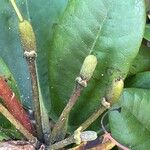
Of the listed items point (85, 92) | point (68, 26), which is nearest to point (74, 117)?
point (85, 92)

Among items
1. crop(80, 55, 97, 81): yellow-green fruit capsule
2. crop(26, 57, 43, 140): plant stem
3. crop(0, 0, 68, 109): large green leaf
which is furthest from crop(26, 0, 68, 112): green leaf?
crop(80, 55, 97, 81): yellow-green fruit capsule

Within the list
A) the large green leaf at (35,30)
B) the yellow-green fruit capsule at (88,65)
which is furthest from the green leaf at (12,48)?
the yellow-green fruit capsule at (88,65)

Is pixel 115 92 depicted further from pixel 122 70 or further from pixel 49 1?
pixel 49 1

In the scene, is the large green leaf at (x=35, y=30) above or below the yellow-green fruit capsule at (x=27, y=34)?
below

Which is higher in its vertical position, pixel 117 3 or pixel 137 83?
pixel 117 3

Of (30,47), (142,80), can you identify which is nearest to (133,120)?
(142,80)

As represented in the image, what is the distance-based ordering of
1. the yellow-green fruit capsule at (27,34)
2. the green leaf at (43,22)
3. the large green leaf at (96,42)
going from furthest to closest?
the green leaf at (43,22) < the large green leaf at (96,42) < the yellow-green fruit capsule at (27,34)

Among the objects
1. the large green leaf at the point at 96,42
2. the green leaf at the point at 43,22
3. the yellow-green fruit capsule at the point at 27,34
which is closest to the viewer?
the yellow-green fruit capsule at the point at 27,34

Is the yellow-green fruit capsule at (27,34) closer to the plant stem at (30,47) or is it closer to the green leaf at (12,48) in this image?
the plant stem at (30,47)
